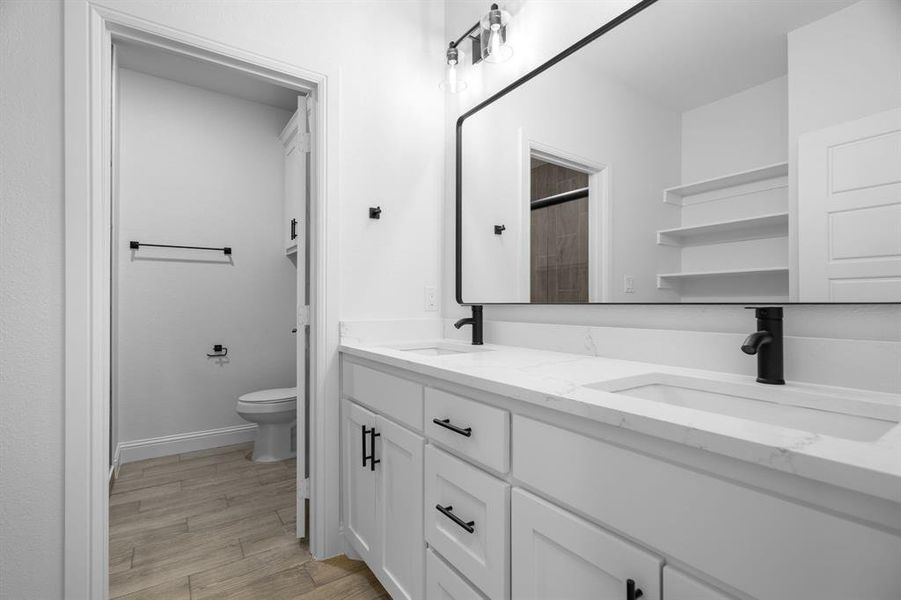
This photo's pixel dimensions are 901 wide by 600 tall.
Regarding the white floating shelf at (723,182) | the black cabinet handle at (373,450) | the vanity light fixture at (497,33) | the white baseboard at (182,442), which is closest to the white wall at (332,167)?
the vanity light fixture at (497,33)

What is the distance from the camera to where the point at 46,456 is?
1345 millimetres

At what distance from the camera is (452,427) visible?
3.59 ft

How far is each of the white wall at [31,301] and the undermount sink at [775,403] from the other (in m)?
1.63

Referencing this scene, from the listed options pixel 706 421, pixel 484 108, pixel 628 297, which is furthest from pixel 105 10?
pixel 706 421

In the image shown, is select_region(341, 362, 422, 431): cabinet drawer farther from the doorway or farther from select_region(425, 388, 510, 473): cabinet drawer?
the doorway

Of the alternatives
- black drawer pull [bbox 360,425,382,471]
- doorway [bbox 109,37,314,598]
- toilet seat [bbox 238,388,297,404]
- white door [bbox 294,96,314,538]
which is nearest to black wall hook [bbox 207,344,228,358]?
doorway [bbox 109,37,314,598]

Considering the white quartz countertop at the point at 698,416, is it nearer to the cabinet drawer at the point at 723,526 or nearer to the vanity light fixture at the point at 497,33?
the cabinet drawer at the point at 723,526

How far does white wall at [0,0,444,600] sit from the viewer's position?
131 cm

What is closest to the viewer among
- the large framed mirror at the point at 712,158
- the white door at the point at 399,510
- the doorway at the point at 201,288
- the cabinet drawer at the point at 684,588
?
the cabinet drawer at the point at 684,588

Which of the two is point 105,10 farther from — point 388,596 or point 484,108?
point 388,596

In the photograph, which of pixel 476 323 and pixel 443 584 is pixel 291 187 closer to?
pixel 476 323

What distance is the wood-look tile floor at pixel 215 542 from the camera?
1584 mm

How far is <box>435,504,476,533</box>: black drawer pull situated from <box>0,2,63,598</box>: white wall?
48.2 inches

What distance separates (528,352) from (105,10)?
1.84 meters
